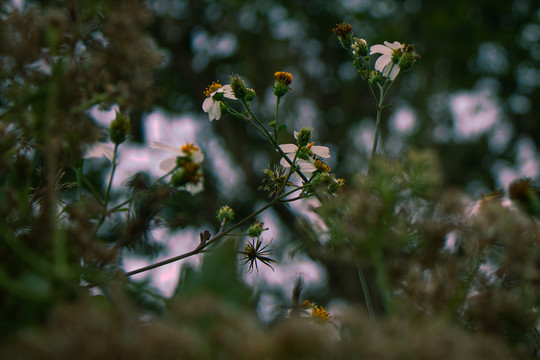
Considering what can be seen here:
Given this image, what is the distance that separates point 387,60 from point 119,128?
0.74m

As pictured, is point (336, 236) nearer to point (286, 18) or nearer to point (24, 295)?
point (24, 295)

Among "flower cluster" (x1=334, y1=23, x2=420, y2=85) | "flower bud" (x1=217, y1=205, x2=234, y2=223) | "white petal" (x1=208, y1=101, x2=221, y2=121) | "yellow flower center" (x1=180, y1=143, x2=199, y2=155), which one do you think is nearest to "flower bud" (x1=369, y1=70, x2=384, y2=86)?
"flower cluster" (x1=334, y1=23, x2=420, y2=85)

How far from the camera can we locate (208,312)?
304 millimetres

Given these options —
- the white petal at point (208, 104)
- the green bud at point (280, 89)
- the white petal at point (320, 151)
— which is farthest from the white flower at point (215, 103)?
the white petal at point (320, 151)

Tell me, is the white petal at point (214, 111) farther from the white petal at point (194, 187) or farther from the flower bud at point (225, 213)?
the white petal at point (194, 187)

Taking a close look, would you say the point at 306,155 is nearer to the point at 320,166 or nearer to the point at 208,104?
the point at 320,166

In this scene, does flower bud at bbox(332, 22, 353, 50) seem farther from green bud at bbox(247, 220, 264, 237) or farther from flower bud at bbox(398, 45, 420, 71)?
green bud at bbox(247, 220, 264, 237)

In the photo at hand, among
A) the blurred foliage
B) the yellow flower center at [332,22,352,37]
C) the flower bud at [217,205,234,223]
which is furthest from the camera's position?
the yellow flower center at [332,22,352,37]

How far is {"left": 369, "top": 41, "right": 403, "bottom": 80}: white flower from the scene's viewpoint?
1042 millimetres

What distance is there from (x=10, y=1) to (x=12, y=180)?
0.18m

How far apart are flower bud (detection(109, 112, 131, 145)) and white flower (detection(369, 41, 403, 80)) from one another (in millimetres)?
688

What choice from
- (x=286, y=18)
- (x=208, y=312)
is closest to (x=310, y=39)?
→ (x=286, y=18)

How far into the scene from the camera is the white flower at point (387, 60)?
1.04 meters

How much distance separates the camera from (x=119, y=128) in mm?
535
